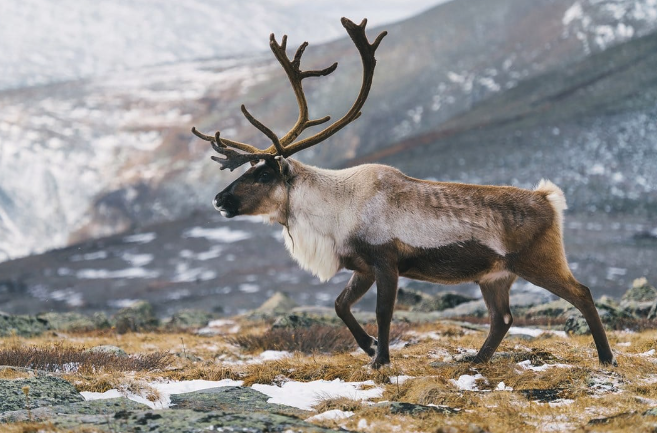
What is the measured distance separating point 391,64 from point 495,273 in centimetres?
7771

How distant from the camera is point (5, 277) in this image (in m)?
51.2

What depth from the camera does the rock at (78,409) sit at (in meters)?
5.48

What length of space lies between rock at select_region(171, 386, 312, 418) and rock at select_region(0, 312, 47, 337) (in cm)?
759

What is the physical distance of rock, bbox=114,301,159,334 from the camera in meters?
15.3

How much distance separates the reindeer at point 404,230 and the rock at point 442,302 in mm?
10216

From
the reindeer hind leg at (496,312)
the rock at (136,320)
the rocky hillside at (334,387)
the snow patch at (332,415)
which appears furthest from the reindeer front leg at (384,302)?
the rock at (136,320)

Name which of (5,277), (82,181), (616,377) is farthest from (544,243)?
(82,181)

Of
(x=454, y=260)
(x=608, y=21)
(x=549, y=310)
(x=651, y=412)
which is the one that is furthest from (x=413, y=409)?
(x=608, y=21)

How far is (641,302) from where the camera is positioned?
50.2ft

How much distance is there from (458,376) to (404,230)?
1496 millimetres

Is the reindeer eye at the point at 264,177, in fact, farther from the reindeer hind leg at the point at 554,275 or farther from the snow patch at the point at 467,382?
the snow patch at the point at 467,382

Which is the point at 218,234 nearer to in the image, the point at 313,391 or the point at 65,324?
the point at 65,324

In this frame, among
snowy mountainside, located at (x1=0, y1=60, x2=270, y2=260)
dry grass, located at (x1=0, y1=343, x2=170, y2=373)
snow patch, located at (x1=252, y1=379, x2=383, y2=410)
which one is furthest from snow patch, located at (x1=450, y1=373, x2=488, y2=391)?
snowy mountainside, located at (x1=0, y1=60, x2=270, y2=260)

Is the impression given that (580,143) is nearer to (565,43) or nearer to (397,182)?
(565,43)
